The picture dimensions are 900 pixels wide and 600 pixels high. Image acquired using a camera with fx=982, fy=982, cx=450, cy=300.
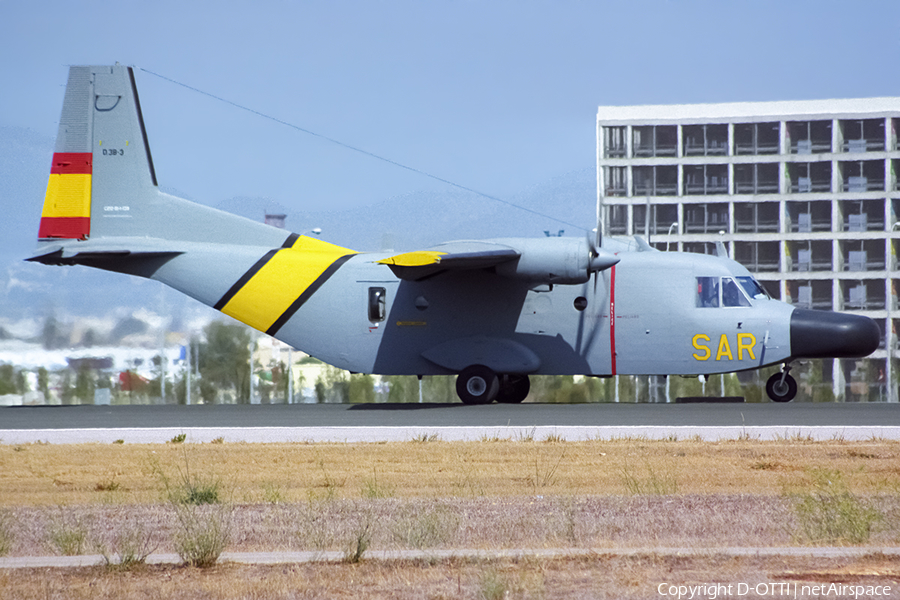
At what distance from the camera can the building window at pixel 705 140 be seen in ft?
217

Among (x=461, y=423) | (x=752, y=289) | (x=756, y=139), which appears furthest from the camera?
(x=756, y=139)

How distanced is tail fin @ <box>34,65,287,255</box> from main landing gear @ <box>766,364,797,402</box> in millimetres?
13950

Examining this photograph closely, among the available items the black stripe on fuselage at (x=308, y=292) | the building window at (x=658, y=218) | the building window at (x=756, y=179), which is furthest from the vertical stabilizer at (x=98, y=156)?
the building window at (x=756, y=179)

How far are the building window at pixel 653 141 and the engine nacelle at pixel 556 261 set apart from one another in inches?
1783

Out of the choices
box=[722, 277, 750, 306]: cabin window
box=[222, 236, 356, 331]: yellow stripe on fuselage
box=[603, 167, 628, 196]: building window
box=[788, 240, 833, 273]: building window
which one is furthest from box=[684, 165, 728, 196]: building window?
box=[222, 236, 356, 331]: yellow stripe on fuselage

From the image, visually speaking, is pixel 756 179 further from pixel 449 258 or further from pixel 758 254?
pixel 449 258

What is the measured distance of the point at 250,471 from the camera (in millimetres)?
15586

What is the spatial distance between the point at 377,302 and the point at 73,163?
1004cm

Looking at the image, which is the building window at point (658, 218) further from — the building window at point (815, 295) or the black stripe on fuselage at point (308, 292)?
the black stripe on fuselage at point (308, 292)

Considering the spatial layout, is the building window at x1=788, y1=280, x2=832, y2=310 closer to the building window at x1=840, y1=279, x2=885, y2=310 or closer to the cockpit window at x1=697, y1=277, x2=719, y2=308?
the building window at x1=840, y1=279, x2=885, y2=310

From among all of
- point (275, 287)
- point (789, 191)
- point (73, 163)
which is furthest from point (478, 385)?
point (789, 191)

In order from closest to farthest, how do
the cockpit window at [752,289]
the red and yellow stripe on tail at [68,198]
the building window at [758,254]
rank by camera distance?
the cockpit window at [752,289] < the red and yellow stripe on tail at [68,198] < the building window at [758,254]

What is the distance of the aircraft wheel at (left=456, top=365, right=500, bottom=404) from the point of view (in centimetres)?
2538

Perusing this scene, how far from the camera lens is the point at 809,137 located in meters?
65.8
